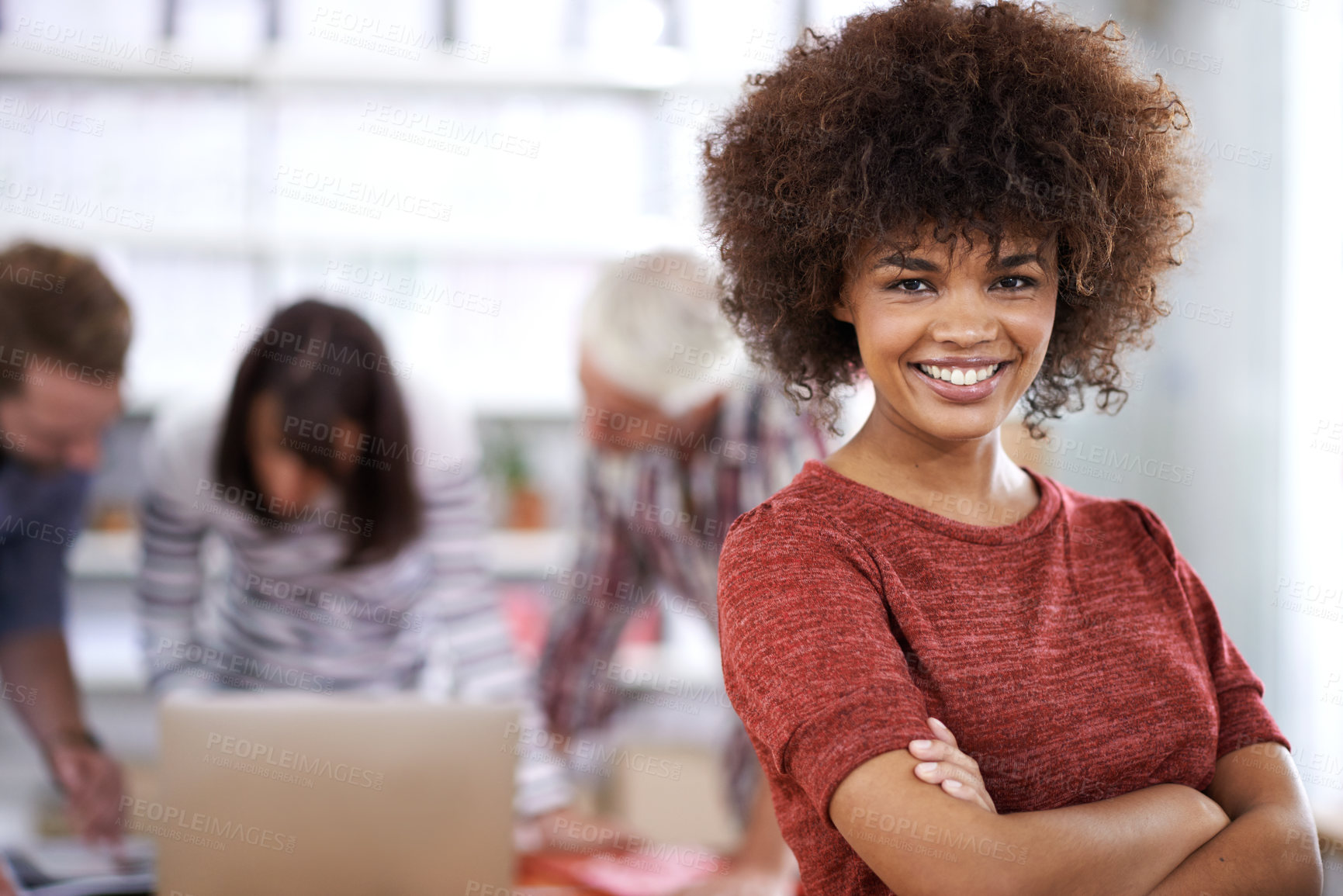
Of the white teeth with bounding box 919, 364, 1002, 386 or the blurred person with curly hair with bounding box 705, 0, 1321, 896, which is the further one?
the white teeth with bounding box 919, 364, 1002, 386

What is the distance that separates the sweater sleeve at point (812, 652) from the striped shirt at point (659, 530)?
0.95 m

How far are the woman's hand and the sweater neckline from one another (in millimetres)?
218

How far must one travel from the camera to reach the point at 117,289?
7.72 ft

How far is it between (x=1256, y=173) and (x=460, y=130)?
2317 mm

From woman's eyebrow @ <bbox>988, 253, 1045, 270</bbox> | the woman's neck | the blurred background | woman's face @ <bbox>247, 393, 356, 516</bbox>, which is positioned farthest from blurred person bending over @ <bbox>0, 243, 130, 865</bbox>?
woman's eyebrow @ <bbox>988, 253, 1045, 270</bbox>

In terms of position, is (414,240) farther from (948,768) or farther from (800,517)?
(948,768)

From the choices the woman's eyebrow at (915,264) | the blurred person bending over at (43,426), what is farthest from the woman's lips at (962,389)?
the blurred person bending over at (43,426)

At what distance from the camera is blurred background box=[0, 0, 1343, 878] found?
11.5 feet

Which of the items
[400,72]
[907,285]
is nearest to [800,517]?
[907,285]

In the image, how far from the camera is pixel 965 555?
1.14 m

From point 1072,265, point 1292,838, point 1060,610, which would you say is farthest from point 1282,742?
point 1072,265

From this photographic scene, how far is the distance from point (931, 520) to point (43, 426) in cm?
187

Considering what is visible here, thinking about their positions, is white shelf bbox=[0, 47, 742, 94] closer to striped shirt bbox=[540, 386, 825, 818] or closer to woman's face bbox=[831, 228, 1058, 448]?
striped shirt bbox=[540, 386, 825, 818]

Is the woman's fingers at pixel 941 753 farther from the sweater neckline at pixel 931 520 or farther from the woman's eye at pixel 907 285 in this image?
the woman's eye at pixel 907 285
